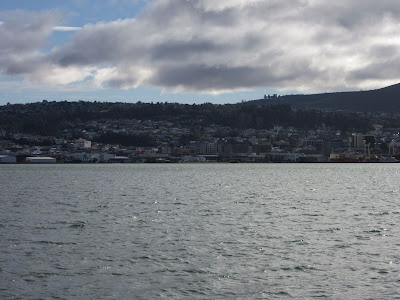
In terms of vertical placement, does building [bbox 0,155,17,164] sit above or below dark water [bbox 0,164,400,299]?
above

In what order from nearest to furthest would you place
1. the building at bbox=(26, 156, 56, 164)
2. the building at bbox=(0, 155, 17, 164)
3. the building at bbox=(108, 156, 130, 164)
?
the building at bbox=(0, 155, 17, 164) < the building at bbox=(26, 156, 56, 164) < the building at bbox=(108, 156, 130, 164)

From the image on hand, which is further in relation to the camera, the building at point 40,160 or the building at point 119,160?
the building at point 119,160

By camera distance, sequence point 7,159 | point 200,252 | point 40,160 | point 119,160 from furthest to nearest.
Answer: point 119,160
point 40,160
point 7,159
point 200,252

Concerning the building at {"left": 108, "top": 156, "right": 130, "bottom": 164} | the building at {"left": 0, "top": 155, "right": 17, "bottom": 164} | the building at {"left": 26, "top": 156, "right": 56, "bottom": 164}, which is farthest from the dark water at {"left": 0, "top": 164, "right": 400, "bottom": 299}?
the building at {"left": 108, "top": 156, "right": 130, "bottom": 164}

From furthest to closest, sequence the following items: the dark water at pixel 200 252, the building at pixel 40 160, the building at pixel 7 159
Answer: the building at pixel 40 160, the building at pixel 7 159, the dark water at pixel 200 252

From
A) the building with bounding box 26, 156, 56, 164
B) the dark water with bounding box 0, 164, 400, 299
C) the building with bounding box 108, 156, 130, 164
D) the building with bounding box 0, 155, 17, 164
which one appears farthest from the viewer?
the building with bounding box 108, 156, 130, 164

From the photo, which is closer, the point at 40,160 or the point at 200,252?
the point at 200,252

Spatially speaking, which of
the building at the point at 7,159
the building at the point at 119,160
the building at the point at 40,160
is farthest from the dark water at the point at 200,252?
the building at the point at 119,160

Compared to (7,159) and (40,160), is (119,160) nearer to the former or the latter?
(40,160)

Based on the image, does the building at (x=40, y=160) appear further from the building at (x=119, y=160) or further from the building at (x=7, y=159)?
the building at (x=119, y=160)

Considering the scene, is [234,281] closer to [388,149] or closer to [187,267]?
[187,267]

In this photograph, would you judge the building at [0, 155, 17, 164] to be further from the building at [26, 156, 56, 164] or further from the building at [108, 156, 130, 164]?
the building at [108, 156, 130, 164]

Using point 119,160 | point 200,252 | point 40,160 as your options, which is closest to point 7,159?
point 40,160

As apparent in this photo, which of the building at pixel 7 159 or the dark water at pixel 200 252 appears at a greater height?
the building at pixel 7 159
